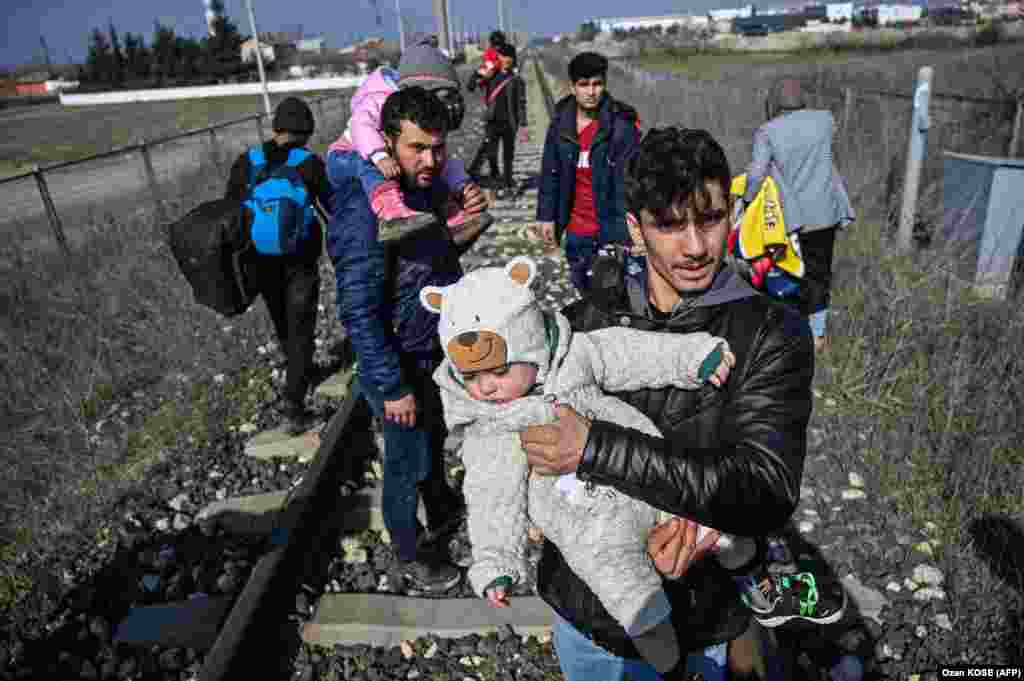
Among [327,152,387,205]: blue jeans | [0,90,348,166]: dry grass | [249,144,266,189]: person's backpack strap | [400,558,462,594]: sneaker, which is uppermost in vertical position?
[327,152,387,205]: blue jeans

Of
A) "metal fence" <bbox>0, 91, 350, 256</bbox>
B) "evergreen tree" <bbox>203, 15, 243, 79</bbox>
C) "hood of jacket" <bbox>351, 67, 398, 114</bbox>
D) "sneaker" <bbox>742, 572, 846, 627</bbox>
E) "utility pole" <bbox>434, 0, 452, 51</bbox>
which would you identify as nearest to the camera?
"sneaker" <bbox>742, 572, 846, 627</bbox>

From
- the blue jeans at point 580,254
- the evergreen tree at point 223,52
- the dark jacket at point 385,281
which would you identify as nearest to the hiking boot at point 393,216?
the dark jacket at point 385,281

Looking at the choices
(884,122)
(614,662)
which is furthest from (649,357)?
(884,122)

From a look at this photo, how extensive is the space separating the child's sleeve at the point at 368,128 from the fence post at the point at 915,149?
243 inches

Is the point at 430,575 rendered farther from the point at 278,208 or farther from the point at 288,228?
the point at 278,208

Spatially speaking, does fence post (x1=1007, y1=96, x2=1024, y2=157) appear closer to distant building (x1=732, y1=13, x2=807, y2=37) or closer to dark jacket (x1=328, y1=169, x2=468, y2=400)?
dark jacket (x1=328, y1=169, x2=468, y2=400)

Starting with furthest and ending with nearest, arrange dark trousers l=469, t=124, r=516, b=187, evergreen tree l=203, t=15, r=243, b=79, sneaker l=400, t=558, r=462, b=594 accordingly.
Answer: evergreen tree l=203, t=15, r=243, b=79 < dark trousers l=469, t=124, r=516, b=187 < sneaker l=400, t=558, r=462, b=594

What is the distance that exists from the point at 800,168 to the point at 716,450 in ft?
13.5

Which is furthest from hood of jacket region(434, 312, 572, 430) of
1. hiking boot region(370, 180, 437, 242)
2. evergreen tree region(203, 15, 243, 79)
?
evergreen tree region(203, 15, 243, 79)

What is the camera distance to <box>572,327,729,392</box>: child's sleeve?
166cm

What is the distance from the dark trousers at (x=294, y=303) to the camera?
15.3 feet

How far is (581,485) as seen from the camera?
170 centimetres

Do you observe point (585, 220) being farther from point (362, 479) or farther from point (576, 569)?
point (576, 569)

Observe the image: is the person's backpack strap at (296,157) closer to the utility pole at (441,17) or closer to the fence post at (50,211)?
the fence post at (50,211)
